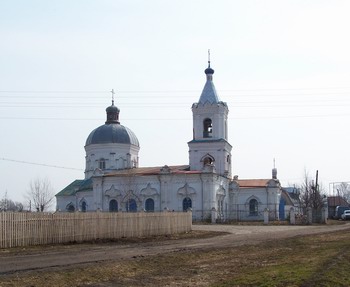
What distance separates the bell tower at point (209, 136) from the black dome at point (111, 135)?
11.5m


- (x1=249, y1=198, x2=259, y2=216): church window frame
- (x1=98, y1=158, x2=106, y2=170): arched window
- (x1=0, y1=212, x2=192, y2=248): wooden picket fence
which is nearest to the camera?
(x1=0, y1=212, x2=192, y2=248): wooden picket fence

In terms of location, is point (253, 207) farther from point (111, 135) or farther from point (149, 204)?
point (111, 135)

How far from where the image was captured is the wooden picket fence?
930 inches

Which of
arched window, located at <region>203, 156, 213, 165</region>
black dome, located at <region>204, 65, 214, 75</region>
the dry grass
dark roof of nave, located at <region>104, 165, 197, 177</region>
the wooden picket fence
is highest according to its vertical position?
black dome, located at <region>204, 65, 214, 75</region>

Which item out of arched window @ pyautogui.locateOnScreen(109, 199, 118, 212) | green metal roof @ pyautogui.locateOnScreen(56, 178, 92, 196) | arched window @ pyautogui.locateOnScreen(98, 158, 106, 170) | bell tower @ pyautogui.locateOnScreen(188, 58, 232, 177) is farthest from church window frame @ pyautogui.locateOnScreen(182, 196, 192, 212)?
arched window @ pyautogui.locateOnScreen(98, 158, 106, 170)

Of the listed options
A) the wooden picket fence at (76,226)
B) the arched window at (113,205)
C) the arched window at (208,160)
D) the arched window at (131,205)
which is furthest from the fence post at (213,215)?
the wooden picket fence at (76,226)

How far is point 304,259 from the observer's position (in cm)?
1789

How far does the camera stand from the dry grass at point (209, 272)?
12859mm

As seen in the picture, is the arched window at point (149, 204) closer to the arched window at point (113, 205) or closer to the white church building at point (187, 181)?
the white church building at point (187, 181)

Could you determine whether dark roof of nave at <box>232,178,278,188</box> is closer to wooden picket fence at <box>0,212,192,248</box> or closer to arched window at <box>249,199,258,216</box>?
arched window at <box>249,199,258,216</box>

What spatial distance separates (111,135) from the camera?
80.4 metres

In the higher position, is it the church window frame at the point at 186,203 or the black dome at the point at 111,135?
the black dome at the point at 111,135

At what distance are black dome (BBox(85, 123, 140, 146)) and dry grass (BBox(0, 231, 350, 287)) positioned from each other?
61173 millimetres

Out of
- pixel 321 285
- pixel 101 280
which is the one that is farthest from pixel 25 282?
pixel 321 285
